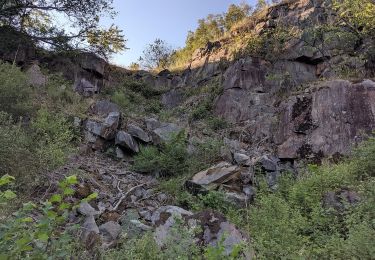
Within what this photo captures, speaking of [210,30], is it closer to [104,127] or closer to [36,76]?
[36,76]

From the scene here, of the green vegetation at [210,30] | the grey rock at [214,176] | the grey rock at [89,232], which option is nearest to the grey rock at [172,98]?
the green vegetation at [210,30]

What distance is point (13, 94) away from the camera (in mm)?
8305

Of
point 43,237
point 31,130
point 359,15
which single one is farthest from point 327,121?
point 43,237

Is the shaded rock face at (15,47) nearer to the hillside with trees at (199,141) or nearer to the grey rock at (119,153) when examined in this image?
the hillside with trees at (199,141)

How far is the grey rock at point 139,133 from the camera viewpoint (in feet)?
31.2

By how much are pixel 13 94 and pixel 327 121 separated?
7116 millimetres

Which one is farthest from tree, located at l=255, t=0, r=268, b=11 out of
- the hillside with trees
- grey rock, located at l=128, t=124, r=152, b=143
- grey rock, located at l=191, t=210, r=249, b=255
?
grey rock, located at l=191, t=210, r=249, b=255

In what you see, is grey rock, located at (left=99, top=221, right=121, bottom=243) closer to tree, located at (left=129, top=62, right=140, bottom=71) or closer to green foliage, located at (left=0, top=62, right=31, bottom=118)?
green foliage, located at (left=0, top=62, right=31, bottom=118)

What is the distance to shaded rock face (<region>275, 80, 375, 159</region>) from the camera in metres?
8.05

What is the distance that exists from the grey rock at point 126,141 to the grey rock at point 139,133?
17 cm

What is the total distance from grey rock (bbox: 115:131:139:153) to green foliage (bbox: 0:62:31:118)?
222 centimetres

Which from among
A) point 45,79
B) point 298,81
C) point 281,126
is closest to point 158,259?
point 281,126

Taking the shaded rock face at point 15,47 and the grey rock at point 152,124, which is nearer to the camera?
the grey rock at point 152,124

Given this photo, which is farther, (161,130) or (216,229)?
(161,130)
